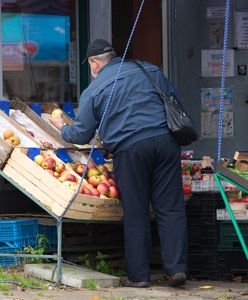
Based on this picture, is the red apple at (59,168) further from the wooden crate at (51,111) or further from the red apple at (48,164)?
the wooden crate at (51,111)

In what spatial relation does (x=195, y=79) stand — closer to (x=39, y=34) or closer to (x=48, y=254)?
(x=39, y=34)

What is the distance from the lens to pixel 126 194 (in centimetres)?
796

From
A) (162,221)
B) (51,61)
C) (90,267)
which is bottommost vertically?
(90,267)

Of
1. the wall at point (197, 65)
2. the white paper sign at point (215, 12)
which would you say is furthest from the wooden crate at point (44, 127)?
the white paper sign at point (215, 12)

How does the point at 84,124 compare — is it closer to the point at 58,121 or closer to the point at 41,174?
the point at 41,174

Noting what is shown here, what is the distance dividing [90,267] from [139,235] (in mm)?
1059

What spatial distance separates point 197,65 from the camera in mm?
11438

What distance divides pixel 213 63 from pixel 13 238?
3933mm

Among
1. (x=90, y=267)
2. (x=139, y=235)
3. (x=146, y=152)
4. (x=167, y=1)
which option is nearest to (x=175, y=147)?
(x=146, y=152)

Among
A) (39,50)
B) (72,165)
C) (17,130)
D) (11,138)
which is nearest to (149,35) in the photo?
(39,50)

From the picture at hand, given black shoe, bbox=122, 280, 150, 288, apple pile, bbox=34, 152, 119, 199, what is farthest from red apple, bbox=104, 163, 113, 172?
black shoe, bbox=122, 280, 150, 288

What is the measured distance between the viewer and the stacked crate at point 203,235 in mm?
8711

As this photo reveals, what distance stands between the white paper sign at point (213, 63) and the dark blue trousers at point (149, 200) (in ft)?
11.6

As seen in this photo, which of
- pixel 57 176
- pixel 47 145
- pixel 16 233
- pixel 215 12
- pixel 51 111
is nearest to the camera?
pixel 57 176
